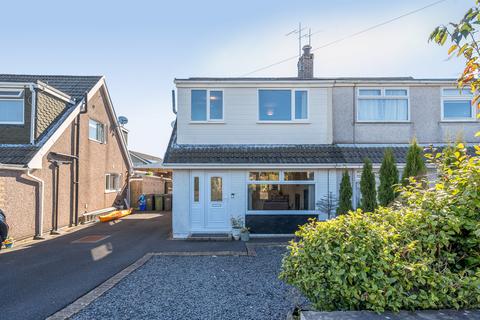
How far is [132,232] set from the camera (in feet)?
40.1

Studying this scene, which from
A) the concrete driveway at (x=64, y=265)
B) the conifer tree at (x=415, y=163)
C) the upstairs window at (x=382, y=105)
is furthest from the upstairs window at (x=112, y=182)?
the conifer tree at (x=415, y=163)

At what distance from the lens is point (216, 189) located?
10.9 meters

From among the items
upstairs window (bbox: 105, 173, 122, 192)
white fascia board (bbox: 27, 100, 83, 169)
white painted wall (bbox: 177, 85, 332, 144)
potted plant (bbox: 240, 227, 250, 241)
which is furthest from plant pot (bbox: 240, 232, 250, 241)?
upstairs window (bbox: 105, 173, 122, 192)

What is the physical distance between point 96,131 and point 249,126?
10260 millimetres

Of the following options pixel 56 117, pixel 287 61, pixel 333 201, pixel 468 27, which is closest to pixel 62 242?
pixel 56 117

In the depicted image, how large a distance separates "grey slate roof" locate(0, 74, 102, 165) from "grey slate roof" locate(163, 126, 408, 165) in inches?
213

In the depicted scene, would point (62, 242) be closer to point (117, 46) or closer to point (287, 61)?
point (117, 46)

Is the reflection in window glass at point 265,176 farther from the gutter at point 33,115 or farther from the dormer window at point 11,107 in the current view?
the dormer window at point 11,107

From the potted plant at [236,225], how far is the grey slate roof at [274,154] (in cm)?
227

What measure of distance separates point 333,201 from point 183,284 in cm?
717

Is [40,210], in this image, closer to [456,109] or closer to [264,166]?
[264,166]

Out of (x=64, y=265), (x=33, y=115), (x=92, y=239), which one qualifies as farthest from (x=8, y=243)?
(x=33, y=115)

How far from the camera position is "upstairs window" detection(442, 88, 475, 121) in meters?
11.8

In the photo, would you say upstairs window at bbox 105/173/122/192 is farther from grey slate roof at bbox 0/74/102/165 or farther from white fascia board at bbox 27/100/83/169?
grey slate roof at bbox 0/74/102/165
